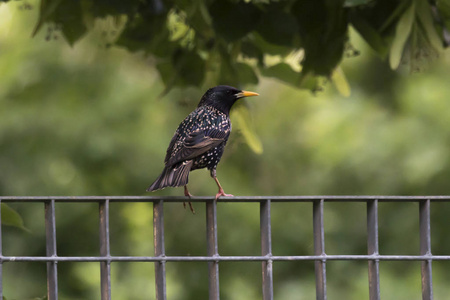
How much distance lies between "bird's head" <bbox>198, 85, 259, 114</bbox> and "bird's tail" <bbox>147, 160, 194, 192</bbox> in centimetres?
54

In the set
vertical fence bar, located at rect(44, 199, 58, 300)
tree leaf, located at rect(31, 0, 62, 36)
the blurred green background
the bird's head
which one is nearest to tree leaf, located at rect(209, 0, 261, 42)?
the bird's head

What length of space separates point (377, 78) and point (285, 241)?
213cm

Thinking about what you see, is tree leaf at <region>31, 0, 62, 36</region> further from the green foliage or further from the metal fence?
the metal fence

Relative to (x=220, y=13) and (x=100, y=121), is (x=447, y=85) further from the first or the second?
(x=220, y=13)

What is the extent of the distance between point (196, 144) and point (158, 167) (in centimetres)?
492

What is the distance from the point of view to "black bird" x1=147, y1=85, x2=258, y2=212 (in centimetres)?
369

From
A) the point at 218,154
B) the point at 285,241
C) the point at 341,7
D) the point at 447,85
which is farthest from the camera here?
the point at 285,241

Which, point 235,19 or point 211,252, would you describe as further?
point 235,19

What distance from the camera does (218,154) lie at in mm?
4074

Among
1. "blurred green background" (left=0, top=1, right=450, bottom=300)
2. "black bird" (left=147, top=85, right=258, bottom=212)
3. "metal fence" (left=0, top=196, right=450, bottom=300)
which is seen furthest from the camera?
"blurred green background" (left=0, top=1, right=450, bottom=300)

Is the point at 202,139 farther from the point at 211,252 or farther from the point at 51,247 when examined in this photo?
the point at 51,247

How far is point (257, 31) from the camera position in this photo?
432 cm

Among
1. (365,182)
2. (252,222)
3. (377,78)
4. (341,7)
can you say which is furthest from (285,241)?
(341,7)

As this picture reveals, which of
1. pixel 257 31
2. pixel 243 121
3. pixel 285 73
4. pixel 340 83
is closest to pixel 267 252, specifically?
pixel 257 31
